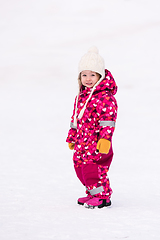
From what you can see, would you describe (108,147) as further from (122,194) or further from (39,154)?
(39,154)

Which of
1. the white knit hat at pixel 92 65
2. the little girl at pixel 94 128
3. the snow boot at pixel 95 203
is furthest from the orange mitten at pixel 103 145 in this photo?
the snow boot at pixel 95 203

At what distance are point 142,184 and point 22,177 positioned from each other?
1.58 m

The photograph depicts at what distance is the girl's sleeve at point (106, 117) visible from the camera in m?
3.97

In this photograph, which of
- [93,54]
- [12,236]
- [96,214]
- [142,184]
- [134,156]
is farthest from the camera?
[134,156]

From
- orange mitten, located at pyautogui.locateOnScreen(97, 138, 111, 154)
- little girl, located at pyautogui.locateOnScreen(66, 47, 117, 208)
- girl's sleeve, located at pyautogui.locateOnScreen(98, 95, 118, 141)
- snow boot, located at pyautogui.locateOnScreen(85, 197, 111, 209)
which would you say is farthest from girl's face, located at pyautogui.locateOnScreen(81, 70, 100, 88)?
snow boot, located at pyautogui.locateOnScreen(85, 197, 111, 209)

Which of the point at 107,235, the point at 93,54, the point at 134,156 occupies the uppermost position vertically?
the point at 93,54

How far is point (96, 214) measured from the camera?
3.78 metres

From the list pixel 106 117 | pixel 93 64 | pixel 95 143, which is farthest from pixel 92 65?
pixel 95 143

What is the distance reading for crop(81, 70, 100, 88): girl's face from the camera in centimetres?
421

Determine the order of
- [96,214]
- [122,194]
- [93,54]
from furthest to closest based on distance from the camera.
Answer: [122,194] → [93,54] → [96,214]

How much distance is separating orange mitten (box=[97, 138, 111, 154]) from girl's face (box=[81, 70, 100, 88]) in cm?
62

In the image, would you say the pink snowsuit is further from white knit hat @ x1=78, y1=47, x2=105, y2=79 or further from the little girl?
white knit hat @ x1=78, y1=47, x2=105, y2=79

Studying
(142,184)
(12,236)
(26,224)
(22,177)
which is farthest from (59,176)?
(12,236)

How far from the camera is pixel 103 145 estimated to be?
3.91 metres
